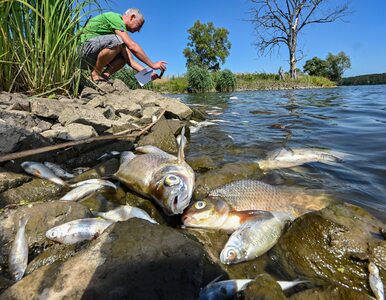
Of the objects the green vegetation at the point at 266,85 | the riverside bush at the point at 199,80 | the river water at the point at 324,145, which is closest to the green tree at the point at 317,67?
the green vegetation at the point at 266,85

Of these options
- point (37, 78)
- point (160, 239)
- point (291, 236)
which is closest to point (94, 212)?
point (160, 239)

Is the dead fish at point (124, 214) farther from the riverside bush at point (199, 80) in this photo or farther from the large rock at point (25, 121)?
the riverside bush at point (199, 80)

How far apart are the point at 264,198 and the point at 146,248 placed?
1.40 metres

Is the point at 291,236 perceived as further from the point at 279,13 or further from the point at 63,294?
the point at 279,13

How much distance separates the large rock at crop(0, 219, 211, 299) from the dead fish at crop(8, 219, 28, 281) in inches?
11.1

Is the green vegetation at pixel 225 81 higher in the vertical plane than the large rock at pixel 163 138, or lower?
higher

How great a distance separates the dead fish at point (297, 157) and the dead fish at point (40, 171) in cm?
224

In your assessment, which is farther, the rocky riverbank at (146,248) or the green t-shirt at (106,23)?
the green t-shirt at (106,23)

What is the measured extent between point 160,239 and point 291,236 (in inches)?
38.4

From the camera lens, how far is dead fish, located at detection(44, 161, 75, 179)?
2.89 m

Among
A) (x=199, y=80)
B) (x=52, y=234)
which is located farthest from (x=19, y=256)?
(x=199, y=80)

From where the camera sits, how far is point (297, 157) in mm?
3992

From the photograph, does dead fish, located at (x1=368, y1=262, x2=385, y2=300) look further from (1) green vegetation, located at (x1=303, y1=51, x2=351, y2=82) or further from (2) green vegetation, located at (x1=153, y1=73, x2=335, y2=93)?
(1) green vegetation, located at (x1=303, y1=51, x2=351, y2=82)

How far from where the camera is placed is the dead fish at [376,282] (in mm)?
1566
